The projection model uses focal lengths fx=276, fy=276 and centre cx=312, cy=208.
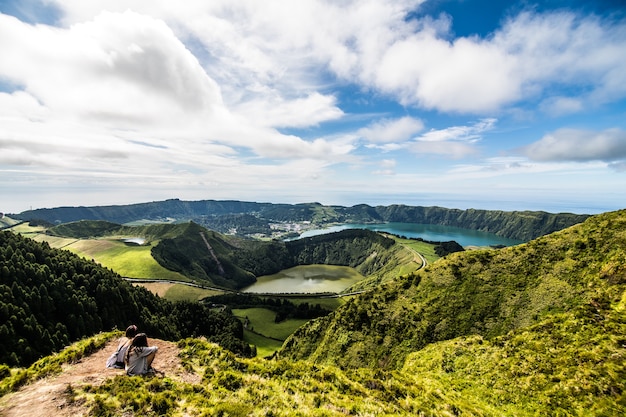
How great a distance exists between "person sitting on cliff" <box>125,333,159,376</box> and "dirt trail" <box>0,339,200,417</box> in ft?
2.78

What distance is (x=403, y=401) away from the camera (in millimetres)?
25688

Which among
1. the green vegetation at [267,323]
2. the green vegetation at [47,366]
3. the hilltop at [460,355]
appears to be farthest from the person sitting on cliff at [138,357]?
the green vegetation at [267,323]

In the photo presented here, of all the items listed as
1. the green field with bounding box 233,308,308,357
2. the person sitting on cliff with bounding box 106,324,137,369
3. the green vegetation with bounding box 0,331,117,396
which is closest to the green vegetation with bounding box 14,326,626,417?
the person sitting on cliff with bounding box 106,324,137,369

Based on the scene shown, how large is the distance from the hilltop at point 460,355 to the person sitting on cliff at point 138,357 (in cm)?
94

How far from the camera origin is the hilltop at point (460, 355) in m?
20.4

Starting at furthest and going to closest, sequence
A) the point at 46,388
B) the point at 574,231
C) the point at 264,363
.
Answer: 1. the point at 574,231
2. the point at 264,363
3. the point at 46,388

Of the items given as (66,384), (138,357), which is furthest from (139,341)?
(66,384)

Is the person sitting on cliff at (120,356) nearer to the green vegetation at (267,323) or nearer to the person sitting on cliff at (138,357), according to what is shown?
the person sitting on cliff at (138,357)

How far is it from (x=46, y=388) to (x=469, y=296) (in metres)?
72.7

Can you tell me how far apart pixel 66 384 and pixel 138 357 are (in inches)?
159

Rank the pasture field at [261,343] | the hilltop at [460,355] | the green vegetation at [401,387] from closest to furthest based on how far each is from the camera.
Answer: the green vegetation at [401,387]
the hilltop at [460,355]
the pasture field at [261,343]

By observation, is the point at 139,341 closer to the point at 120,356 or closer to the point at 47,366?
the point at 120,356

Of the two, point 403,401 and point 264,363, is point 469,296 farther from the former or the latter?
point 264,363

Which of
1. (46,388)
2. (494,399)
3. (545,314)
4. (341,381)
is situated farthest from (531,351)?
(46,388)
